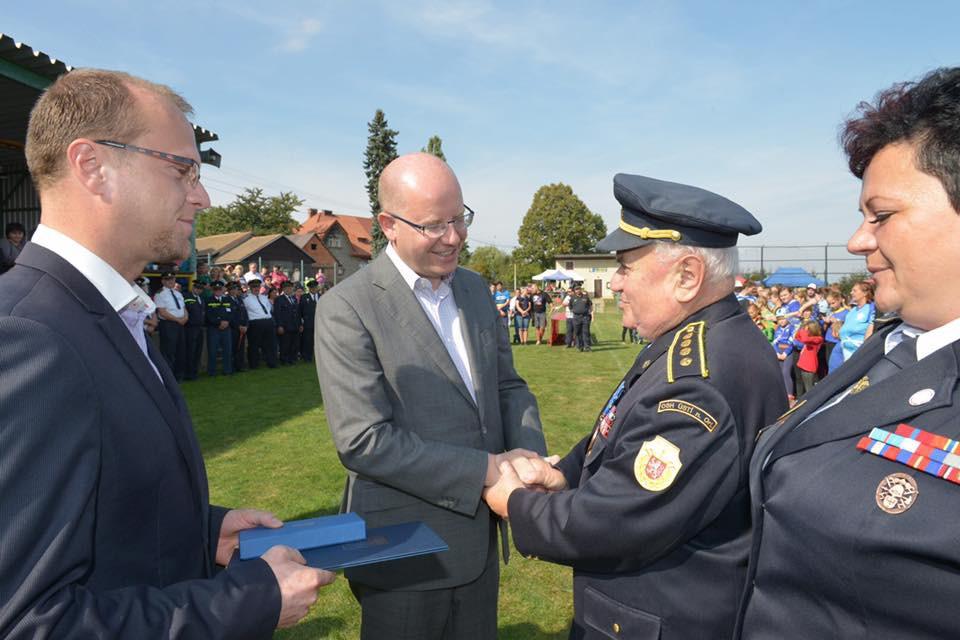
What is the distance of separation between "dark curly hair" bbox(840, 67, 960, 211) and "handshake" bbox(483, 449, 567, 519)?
4.84 ft

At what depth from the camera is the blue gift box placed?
5.18 ft

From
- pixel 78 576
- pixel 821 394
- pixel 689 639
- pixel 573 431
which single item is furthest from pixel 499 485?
pixel 573 431

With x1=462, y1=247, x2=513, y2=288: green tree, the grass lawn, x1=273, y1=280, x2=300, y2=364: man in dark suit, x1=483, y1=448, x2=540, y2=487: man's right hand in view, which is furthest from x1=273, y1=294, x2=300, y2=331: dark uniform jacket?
x1=462, y1=247, x2=513, y2=288: green tree

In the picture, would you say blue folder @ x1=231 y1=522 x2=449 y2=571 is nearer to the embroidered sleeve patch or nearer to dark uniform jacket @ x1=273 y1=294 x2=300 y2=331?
the embroidered sleeve patch

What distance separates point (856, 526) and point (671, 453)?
498 mm

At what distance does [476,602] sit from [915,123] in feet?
7.35

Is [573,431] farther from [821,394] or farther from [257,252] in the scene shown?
[257,252]

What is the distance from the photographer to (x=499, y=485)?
7.41 ft

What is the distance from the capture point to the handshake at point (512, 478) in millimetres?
2238

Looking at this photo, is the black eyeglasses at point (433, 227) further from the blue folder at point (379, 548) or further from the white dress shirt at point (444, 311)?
the blue folder at point (379, 548)

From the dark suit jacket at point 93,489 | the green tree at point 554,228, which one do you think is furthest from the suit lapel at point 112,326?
the green tree at point 554,228

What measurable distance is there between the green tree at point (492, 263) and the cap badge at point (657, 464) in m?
63.9

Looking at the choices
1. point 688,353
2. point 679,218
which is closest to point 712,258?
point 679,218

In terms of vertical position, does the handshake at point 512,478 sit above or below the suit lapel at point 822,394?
below
